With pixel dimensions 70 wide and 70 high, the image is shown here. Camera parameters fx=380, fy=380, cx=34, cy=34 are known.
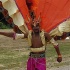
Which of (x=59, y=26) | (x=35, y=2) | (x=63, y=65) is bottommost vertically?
(x=63, y=65)

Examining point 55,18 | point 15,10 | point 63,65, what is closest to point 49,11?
point 55,18

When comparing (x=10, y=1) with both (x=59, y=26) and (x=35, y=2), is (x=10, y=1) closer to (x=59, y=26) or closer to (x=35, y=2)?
(x=35, y=2)

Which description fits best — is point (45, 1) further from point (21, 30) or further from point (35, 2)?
point (21, 30)

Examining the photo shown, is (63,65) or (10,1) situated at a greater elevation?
(10,1)

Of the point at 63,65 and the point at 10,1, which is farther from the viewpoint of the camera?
the point at 63,65

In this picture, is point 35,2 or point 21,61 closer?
point 35,2

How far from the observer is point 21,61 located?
12812mm

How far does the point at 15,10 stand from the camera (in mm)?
7141

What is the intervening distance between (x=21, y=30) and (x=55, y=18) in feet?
2.27

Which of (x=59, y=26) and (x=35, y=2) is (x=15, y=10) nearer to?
(x=35, y=2)

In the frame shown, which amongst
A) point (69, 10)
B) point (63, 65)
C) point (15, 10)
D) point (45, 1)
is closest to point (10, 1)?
point (15, 10)

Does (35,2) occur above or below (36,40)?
above

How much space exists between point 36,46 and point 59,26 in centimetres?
59

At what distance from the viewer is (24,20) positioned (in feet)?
23.9
